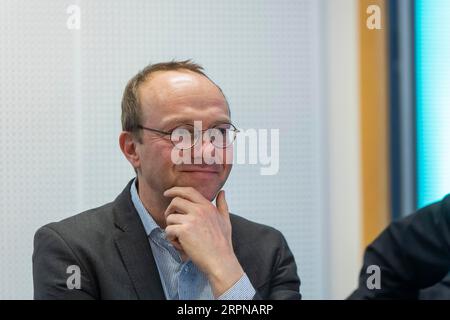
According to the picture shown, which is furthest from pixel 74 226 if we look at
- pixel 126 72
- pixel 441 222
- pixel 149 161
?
pixel 441 222

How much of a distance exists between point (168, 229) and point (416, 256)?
765 millimetres

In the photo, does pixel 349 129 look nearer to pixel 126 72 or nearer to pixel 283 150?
pixel 283 150

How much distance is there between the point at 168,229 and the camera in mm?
1565

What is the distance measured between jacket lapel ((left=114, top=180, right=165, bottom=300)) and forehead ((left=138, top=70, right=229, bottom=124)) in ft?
0.94

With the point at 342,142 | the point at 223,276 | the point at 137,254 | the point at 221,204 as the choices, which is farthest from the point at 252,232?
the point at 342,142

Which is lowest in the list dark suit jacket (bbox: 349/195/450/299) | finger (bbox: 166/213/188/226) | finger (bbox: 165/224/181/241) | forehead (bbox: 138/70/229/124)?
dark suit jacket (bbox: 349/195/450/299)

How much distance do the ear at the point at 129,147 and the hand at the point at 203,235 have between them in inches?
6.6

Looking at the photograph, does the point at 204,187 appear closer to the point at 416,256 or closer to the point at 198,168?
the point at 198,168

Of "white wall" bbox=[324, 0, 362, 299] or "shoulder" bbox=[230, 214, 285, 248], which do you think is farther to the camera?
"white wall" bbox=[324, 0, 362, 299]

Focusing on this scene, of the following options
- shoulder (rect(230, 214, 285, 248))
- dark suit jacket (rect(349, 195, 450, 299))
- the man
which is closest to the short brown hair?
the man

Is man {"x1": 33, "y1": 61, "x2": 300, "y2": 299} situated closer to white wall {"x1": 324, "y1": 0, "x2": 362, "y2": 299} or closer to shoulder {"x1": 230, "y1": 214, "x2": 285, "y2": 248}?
shoulder {"x1": 230, "y1": 214, "x2": 285, "y2": 248}

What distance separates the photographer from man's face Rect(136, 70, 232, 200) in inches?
63.6

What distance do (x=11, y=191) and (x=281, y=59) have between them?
0.97 meters

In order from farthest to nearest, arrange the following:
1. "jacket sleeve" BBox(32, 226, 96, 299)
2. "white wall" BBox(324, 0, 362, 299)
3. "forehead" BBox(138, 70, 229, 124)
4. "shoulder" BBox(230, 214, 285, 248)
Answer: "white wall" BBox(324, 0, 362, 299)
"shoulder" BBox(230, 214, 285, 248)
"forehead" BBox(138, 70, 229, 124)
"jacket sleeve" BBox(32, 226, 96, 299)
